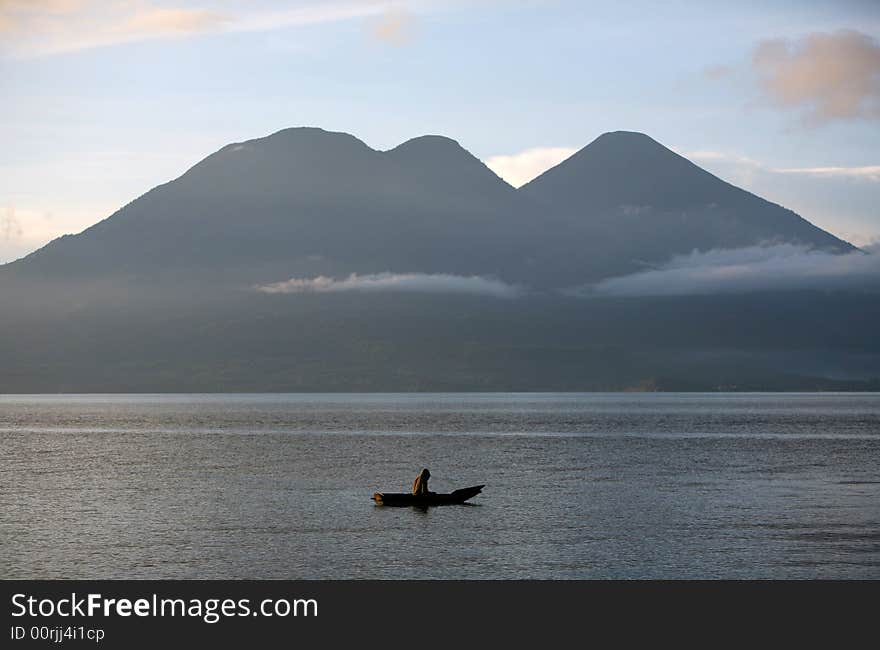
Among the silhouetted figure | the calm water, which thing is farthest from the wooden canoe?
the calm water

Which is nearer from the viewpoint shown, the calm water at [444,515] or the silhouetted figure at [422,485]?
the calm water at [444,515]

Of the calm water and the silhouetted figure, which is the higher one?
the silhouetted figure

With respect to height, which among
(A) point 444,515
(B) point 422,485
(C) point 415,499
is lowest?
(A) point 444,515

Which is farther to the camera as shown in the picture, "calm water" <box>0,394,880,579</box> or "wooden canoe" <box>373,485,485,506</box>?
"wooden canoe" <box>373,485,485,506</box>

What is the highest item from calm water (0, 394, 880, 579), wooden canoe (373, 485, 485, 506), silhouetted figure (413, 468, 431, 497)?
silhouetted figure (413, 468, 431, 497)

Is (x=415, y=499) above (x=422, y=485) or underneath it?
underneath

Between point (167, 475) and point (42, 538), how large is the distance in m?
41.6

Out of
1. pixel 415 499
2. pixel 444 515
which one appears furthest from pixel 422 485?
pixel 444 515

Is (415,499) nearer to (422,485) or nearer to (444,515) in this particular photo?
(422,485)

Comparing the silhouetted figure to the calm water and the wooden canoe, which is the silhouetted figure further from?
the calm water

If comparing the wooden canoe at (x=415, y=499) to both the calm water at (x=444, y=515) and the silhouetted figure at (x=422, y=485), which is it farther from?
the calm water at (x=444, y=515)

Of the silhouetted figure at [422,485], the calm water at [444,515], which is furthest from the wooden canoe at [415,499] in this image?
the calm water at [444,515]
